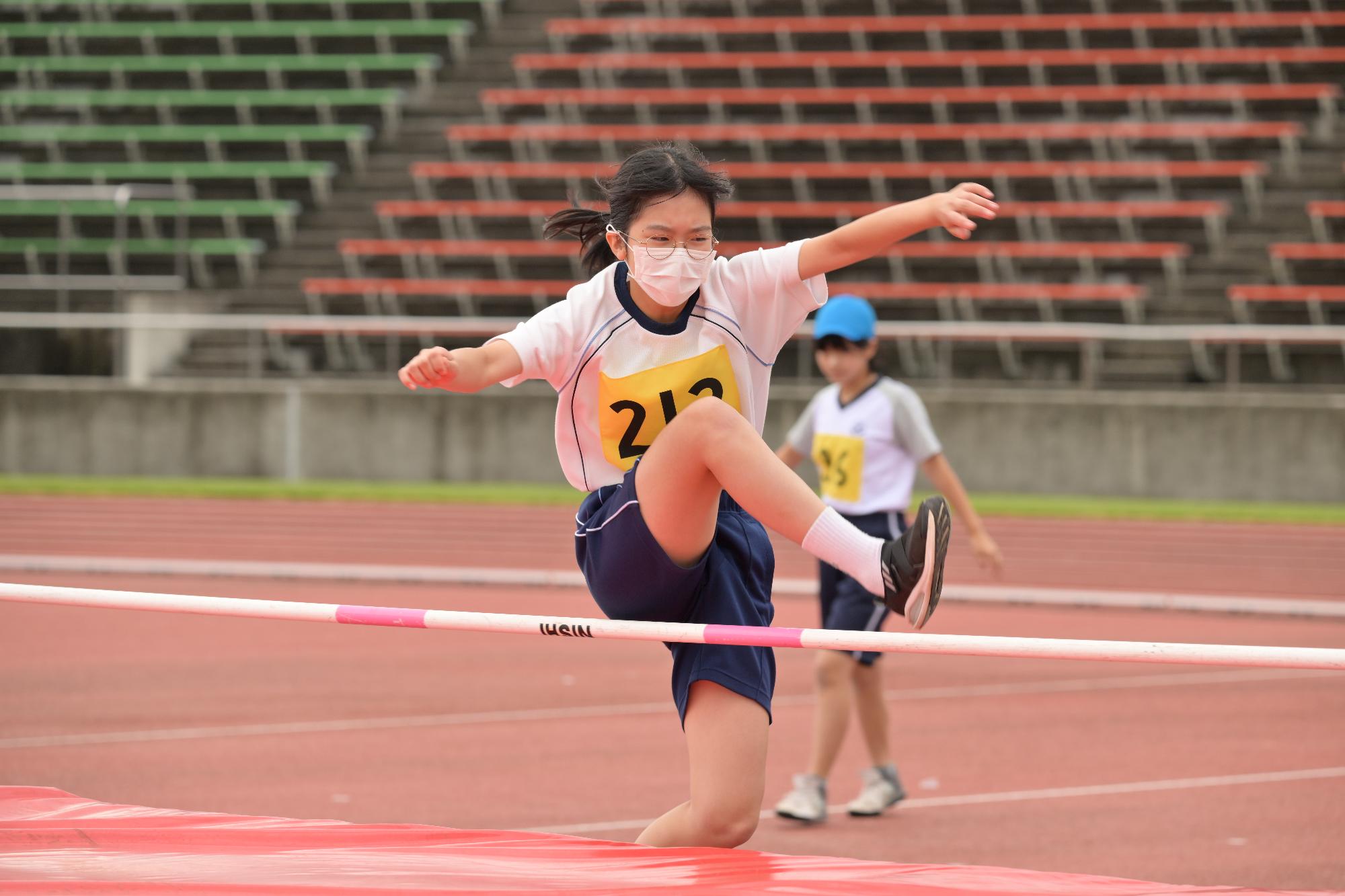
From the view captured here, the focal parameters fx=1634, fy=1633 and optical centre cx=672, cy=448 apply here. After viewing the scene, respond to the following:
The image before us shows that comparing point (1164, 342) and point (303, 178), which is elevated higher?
Result: point (303, 178)

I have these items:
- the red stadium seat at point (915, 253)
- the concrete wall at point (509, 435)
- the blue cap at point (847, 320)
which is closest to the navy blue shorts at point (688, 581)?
the blue cap at point (847, 320)

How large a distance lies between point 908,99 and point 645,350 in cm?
1774

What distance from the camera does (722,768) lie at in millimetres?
3752

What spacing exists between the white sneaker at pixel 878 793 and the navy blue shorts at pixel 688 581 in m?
2.10

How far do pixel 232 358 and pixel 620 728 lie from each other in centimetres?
1291

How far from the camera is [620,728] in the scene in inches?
298

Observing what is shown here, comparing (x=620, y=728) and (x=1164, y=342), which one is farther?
(x=1164, y=342)

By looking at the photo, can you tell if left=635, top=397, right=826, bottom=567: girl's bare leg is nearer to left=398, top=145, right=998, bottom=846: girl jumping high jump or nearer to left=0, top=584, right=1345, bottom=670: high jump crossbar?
left=398, top=145, right=998, bottom=846: girl jumping high jump

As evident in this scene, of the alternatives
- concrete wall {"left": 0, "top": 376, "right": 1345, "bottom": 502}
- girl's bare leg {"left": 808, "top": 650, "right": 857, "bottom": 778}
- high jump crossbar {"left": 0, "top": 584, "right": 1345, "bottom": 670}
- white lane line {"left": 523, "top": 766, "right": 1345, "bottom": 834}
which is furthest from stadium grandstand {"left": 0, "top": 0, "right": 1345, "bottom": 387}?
high jump crossbar {"left": 0, "top": 584, "right": 1345, "bottom": 670}

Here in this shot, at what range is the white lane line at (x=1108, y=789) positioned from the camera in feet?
20.3

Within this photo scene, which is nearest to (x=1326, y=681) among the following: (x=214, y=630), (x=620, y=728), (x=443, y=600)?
(x=620, y=728)

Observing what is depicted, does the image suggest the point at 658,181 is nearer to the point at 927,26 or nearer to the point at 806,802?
the point at 806,802

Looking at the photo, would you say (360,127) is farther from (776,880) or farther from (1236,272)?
(776,880)

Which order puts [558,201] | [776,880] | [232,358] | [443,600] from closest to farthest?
[776,880]
[443,600]
[232,358]
[558,201]
